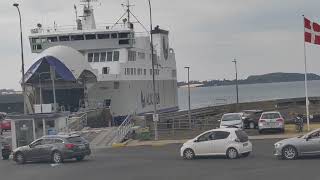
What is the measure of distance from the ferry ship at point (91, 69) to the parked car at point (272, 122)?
76.9 ft

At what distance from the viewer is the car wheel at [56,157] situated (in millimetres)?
29219

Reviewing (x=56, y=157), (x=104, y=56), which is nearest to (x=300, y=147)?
(x=56, y=157)

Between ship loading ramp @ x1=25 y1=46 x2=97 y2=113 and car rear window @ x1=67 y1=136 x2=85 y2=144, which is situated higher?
ship loading ramp @ x1=25 y1=46 x2=97 y2=113

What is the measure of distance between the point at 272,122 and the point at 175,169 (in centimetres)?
1709

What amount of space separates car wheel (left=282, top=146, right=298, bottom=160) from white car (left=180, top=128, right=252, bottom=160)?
95.6 inches

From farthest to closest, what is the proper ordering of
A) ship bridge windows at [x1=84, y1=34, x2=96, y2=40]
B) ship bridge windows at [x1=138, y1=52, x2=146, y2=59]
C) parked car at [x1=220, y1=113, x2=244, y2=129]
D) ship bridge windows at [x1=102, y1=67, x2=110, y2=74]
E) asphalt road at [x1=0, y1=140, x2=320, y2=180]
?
ship bridge windows at [x1=138, y1=52, x2=146, y2=59]
ship bridge windows at [x1=84, y1=34, x2=96, y2=40]
ship bridge windows at [x1=102, y1=67, x2=110, y2=74]
parked car at [x1=220, y1=113, x2=244, y2=129]
asphalt road at [x1=0, y1=140, x2=320, y2=180]

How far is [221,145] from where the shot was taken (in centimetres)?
2614

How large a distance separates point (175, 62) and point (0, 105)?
35957mm

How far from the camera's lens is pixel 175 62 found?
8631cm

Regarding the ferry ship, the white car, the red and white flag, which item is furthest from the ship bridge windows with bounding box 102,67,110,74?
the white car

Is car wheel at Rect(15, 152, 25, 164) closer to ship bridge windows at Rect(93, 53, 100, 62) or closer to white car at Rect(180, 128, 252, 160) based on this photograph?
white car at Rect(180, 128, 252, 160)

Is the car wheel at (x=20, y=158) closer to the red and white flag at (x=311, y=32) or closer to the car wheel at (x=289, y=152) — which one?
the car wheel at (x=289, y=152)

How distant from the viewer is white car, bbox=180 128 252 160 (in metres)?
25.8

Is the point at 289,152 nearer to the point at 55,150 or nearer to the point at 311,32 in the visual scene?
the point at 55,150
